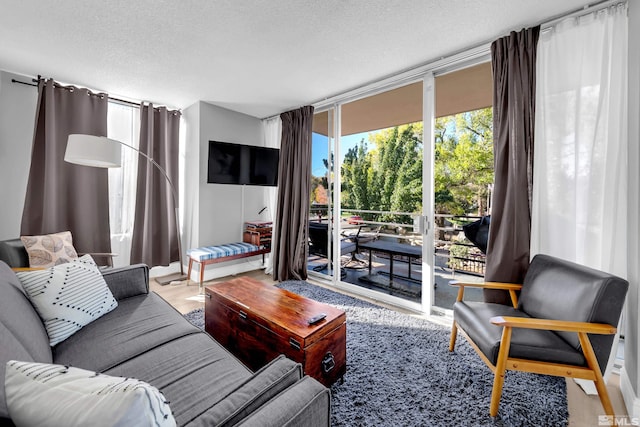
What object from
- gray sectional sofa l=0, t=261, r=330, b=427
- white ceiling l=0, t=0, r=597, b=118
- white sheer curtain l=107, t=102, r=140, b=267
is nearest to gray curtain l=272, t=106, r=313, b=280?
white ceiling l=0, t=0, r=597, b=118

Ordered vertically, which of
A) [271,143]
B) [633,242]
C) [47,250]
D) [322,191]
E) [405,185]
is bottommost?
[47,250]

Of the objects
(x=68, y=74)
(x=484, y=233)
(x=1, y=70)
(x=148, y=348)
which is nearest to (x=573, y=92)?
(x=484, y=233)

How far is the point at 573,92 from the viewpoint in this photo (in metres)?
1.88

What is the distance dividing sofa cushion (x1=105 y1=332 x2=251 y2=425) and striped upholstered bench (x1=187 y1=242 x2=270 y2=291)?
6.45 ft

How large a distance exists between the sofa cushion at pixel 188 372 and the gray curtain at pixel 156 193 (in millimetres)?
2697

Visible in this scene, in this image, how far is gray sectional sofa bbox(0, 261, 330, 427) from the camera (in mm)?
744

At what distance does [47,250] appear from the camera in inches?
96.7

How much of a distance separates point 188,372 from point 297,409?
2.08ft

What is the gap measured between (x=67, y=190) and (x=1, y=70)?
127 centimetres

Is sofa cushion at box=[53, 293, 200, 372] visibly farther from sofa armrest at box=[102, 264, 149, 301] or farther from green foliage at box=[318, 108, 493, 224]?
green foliage at box=[318, 108, 493, 224]

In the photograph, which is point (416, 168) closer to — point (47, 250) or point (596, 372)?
point (596, 372)

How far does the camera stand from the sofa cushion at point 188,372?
97 cm

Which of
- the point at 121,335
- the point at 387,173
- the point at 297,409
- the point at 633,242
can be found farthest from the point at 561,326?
the point at 387,173

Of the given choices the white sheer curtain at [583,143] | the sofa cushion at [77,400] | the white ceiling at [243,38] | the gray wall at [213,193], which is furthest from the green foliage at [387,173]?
the sofa cushion at [77,400]
